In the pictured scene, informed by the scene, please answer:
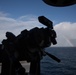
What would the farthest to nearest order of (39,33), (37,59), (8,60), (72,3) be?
(8,60)
(37,59)
(39,33)
(72,3)

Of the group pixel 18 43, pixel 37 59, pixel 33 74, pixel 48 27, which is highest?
pixel 48 27

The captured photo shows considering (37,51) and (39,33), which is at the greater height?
(39,33)

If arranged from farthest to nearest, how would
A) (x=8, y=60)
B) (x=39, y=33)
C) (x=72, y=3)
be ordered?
1. (x=8, y=60)
2. (x=39, y=33)
3. (x=72, y=3)

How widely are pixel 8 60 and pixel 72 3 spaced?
376 cm

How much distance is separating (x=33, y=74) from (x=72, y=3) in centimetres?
285

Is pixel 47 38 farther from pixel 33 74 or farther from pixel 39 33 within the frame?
pixel 33 74

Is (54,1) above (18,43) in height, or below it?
above

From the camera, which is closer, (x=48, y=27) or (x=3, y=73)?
(x=48, y=27)

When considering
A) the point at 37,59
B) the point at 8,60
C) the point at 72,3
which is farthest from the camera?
the point at 8,60

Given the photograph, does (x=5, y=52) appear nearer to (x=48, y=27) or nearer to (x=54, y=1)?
Answer: (x=48, y=27)

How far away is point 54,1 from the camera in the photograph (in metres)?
5.17

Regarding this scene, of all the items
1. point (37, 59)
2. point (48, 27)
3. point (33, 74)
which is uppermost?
point (48, 27)

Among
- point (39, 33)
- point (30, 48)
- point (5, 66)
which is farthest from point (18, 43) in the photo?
point (5, 66)

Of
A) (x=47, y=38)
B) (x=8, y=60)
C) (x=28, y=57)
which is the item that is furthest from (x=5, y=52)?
(x=47, y=38)
